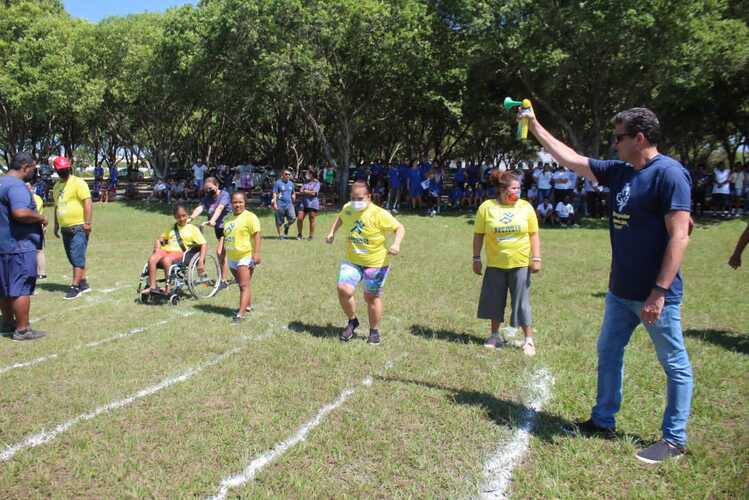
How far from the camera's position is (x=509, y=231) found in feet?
19.1

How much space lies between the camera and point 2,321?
643cm

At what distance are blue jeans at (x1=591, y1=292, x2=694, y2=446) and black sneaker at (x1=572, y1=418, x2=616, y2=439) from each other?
36 mm

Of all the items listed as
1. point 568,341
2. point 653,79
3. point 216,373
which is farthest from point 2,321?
point 653,79

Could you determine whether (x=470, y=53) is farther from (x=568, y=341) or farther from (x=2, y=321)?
(x=2, y=321)

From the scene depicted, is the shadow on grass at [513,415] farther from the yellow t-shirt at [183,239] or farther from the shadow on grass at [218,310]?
the yellow t-shirt at [183,239]

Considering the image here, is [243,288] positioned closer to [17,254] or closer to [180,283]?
[180,283]

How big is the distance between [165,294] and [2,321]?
1932 millimetres

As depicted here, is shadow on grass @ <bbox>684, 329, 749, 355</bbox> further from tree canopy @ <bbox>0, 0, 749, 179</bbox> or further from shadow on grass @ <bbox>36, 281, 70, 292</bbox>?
tree canopy @ <bbox>0, 0, 749, 179</bbox>

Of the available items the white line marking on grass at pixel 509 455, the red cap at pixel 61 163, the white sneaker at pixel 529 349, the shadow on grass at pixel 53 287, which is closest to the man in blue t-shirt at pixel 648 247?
the white line marking on grass at pixel 509 455

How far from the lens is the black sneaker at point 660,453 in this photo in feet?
11.9

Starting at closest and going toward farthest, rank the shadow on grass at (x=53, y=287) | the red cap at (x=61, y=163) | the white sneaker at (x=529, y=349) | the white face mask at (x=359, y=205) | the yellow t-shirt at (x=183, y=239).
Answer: the white sneaker at (x=529, y=349)
the white face mask at (x=359, y=205)
the red cap at (x=61, y=163)
the yellow t-shirt at (x=183, y=239)
the shadow on grass at (x=53, y=287)

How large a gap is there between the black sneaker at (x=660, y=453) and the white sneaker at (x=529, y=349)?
2.03m

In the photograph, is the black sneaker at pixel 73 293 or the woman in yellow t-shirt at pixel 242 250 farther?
the black sneaker at pixel 73 293

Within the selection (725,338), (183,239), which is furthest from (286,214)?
(725,338)
